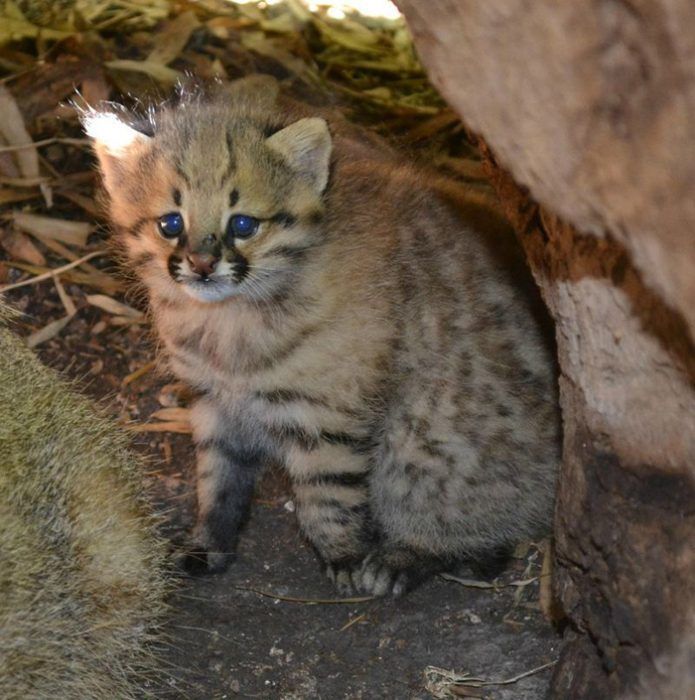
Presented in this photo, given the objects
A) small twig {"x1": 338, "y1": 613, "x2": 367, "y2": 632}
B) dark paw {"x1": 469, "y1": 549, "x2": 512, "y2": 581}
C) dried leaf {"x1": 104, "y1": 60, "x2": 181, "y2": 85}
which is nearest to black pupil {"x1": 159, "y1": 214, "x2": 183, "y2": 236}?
small twig {"x1": 338, "y1": 613, "x2": 367, "y2": 632}

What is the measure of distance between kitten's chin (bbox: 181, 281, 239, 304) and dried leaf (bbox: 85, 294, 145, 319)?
159cm

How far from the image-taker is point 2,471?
3420mm

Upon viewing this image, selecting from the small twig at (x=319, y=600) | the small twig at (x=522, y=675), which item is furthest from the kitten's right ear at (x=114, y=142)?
the small twig at (x=522, y=675)

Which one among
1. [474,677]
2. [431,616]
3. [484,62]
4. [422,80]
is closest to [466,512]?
[431,616]

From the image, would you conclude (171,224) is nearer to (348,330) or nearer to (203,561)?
(348,330)

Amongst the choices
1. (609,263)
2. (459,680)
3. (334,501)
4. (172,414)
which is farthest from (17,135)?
(609,263)

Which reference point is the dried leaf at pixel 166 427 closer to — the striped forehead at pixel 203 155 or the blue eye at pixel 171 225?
the blue eye at pixel 171 225

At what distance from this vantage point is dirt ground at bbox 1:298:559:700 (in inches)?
152

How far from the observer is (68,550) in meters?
3.48

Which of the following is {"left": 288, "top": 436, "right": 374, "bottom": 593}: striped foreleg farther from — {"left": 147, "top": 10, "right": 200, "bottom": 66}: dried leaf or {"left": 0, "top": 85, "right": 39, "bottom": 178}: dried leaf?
{"left": 147, "top": 10, "right": 200, "bottom": 66}: dried leaf

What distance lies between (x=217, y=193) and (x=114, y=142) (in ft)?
1.76

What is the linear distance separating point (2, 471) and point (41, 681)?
0.58m

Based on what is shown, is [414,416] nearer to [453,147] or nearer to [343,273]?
[343,273]

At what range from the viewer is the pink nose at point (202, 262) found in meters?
3.76
